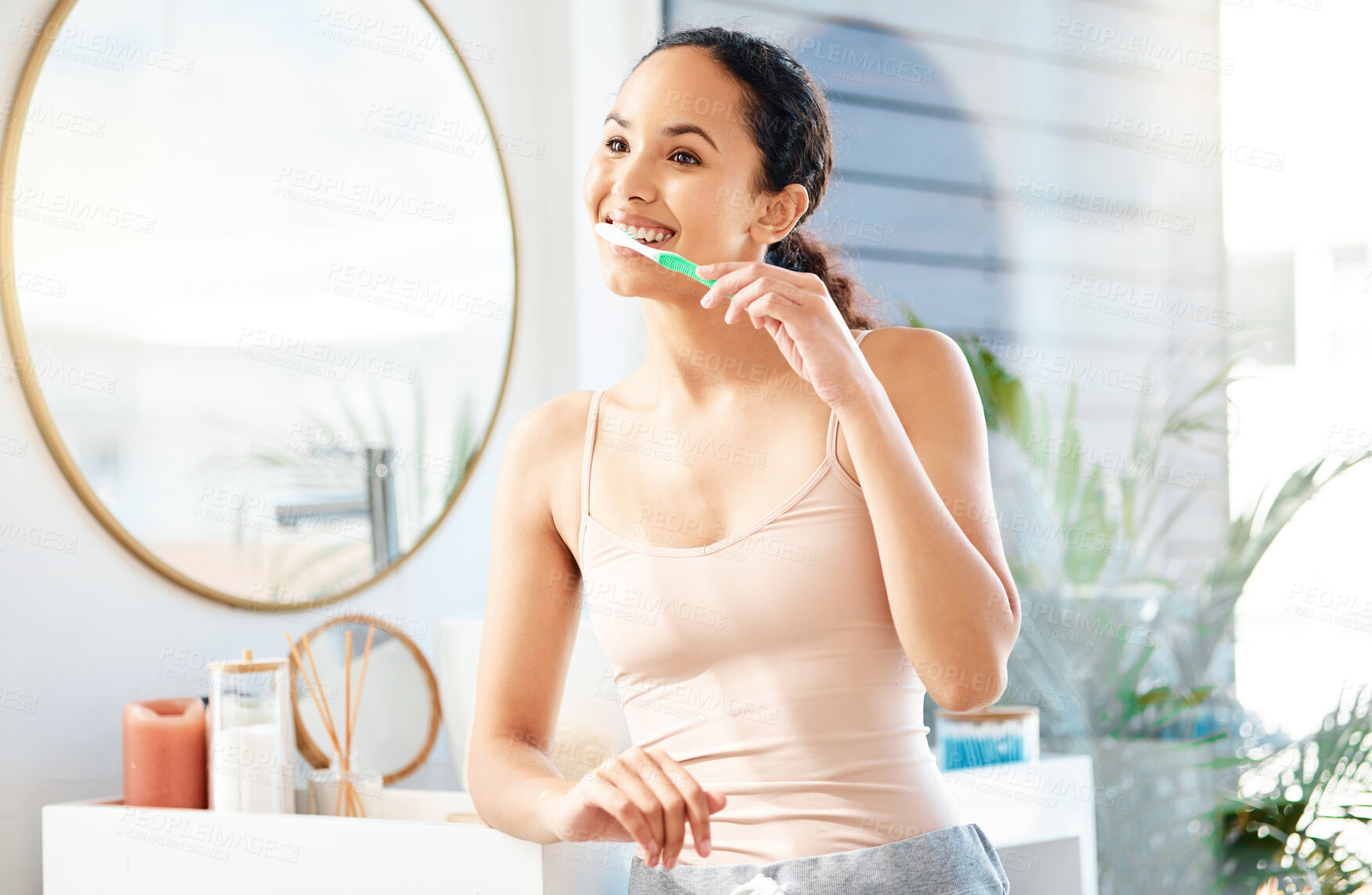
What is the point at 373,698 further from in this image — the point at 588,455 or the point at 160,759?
the point at 588,455

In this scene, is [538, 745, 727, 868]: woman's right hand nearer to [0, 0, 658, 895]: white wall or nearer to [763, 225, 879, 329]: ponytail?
[763, 225, 879, 329]: ponytail

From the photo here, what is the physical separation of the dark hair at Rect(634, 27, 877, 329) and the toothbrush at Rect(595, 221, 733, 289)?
0.12 m

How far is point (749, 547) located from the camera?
87 centimetres

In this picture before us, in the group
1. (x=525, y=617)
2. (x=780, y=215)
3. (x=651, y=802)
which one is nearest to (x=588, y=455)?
(x=525, y=617)

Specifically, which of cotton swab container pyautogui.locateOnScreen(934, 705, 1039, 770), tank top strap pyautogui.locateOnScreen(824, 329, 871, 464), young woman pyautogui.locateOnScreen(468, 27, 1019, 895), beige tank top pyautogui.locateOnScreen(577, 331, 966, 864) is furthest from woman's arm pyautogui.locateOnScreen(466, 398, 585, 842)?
cotton swab container pyautogui.locateOnScreen(934, 705, 1039, 770)

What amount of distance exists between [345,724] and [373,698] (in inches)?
2.1

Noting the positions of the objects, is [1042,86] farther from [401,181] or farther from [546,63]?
[401,181]

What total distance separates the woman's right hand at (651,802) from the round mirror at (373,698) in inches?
25.6

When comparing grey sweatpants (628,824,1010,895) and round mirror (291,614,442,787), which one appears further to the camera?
round mirror (291,614,442,787)

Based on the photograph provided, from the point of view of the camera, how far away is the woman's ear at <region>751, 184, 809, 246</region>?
38.3 inches

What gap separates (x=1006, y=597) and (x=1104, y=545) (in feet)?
3.03

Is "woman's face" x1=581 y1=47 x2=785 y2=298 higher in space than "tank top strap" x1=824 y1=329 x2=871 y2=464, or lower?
higher

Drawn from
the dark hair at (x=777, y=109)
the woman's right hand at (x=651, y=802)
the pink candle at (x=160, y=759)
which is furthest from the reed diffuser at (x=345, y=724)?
the dark hair at (x=777, y=109)

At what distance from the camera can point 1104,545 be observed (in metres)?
1.67
